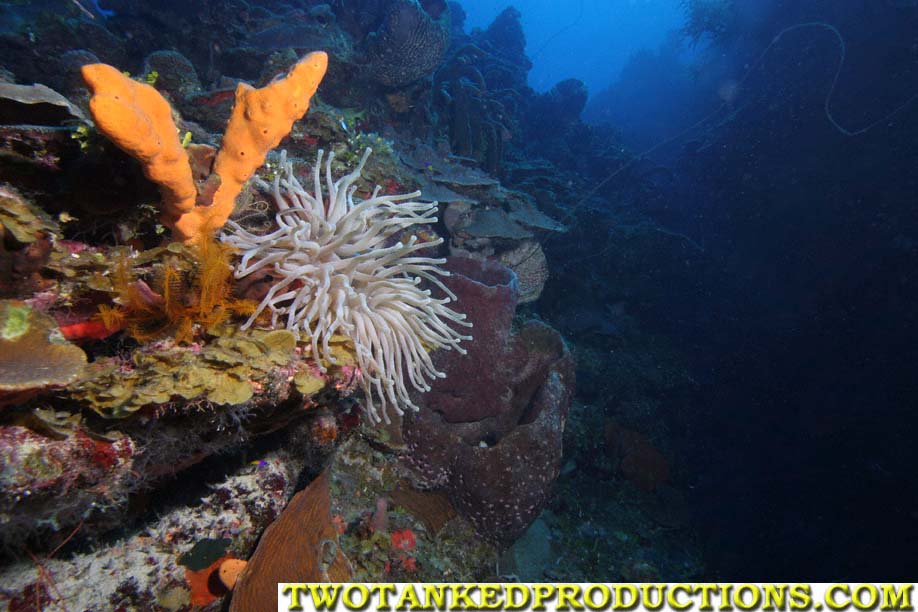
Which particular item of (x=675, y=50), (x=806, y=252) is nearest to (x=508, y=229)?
(x=806, y=252)

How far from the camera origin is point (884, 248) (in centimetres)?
1022

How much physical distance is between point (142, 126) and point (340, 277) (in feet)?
3.27

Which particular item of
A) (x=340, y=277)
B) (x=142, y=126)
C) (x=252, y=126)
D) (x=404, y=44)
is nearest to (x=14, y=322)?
(x=142, y=126)

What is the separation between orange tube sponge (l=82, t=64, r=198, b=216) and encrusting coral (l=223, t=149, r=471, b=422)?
0.42m

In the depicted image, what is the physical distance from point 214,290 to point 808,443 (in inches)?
500

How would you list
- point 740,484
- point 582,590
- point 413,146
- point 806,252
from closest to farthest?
point 582,590 → point 413,146 → point 740,484 → point 806,252

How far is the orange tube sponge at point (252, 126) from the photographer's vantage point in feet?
5.53

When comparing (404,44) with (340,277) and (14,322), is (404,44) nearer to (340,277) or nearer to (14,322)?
(340,277)

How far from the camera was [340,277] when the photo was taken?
2156 millimetres

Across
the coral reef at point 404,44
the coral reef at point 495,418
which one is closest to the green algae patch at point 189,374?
the coral reef at point 495,418

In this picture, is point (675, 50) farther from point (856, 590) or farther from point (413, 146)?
point (856, 590)

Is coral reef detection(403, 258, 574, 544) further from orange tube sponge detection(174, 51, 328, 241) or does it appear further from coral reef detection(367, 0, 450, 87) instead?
coral reef detection(367, 0, 450, 87)

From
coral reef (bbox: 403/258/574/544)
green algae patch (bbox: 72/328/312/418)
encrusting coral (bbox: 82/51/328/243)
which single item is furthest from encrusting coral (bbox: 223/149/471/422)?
coral reef (bbox: 403/258/574/544)

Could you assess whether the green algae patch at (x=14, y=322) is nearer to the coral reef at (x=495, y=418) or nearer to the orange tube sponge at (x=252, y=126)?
the orange tube sponge at (x=252, y=126)
